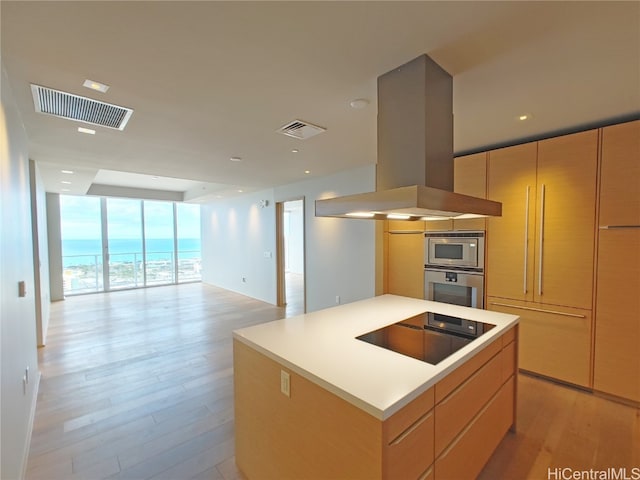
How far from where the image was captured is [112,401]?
Result: 2.74m

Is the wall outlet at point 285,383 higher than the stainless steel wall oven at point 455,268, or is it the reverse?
the stainless steel wall oven at point 455,268

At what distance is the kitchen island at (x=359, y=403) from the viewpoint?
1186 mm

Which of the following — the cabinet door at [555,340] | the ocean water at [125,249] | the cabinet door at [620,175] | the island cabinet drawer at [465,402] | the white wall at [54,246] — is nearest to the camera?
the island cabinet drawer at [465,402]

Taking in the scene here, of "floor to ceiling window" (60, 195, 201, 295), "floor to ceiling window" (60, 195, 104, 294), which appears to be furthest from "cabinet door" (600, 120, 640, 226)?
"floor to ceiling window" (60, 195, 104, 294)

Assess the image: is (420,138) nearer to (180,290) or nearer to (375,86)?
(375,86)

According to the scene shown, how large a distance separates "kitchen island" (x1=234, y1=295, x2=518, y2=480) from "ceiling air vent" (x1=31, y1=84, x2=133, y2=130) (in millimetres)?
2020

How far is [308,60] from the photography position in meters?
1.69

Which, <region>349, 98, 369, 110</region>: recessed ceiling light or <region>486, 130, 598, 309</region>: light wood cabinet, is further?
<region>486, 130, 598, 309</region>: light wood cabinet

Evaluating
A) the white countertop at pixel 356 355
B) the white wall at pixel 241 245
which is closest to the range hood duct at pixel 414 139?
the white countertop at pixel 356 355

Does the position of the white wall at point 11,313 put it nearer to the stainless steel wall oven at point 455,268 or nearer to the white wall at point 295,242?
the stainless steel wall oven at point 455,268

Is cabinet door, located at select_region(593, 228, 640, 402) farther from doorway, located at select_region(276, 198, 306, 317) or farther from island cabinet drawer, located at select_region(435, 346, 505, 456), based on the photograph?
doorway, located at select_region(276, 198, 306, 317)

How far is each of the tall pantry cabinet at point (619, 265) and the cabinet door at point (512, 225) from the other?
525 millimetres

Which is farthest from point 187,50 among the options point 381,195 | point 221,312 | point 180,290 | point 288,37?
point 180,290

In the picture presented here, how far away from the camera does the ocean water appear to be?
25.3 feet
